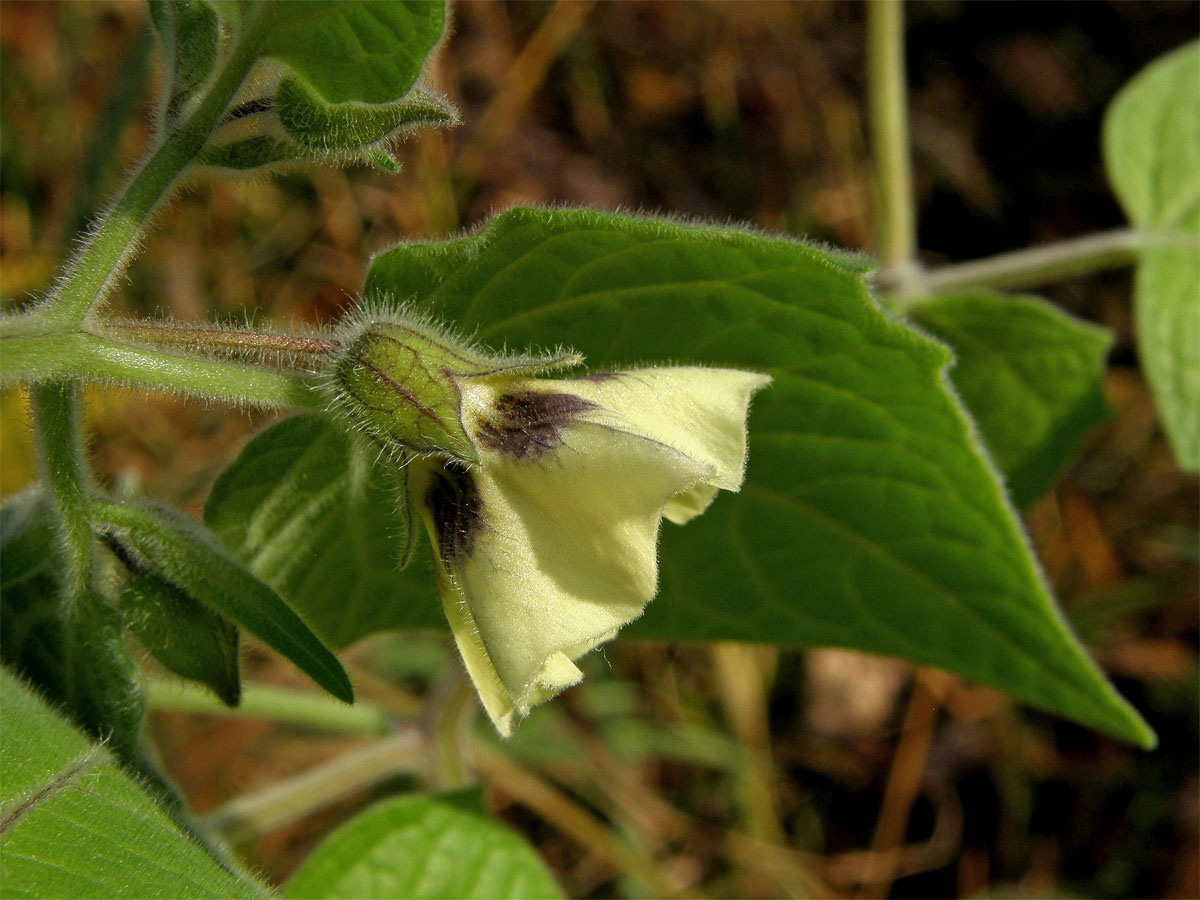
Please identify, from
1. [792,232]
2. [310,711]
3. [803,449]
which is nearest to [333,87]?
[803,449]

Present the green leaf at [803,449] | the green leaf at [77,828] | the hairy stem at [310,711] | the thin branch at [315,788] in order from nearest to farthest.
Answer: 1. the green leaf at [77,828]
2. the green leaf at [803,449]
3. the thin branch at [315,788]
4. the hairy stem at [310,711]

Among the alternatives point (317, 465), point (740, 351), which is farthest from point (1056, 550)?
point (317, 465)

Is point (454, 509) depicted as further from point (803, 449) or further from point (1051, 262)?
point (1051, 262)

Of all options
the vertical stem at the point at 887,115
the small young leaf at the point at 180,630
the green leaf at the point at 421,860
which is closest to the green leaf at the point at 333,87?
the small young leaf at the point at 180,630

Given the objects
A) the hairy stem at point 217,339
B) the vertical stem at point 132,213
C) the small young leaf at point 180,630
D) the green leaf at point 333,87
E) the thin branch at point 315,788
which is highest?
the green leaf at point 333,87

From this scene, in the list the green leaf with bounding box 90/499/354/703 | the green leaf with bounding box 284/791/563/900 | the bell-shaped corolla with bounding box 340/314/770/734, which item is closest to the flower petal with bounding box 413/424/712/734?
the bell-shaped corolla with bounding box 340/314/770/734

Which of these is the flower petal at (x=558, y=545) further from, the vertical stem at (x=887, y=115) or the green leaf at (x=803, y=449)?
the vertical stem at (x=887, y=115)
